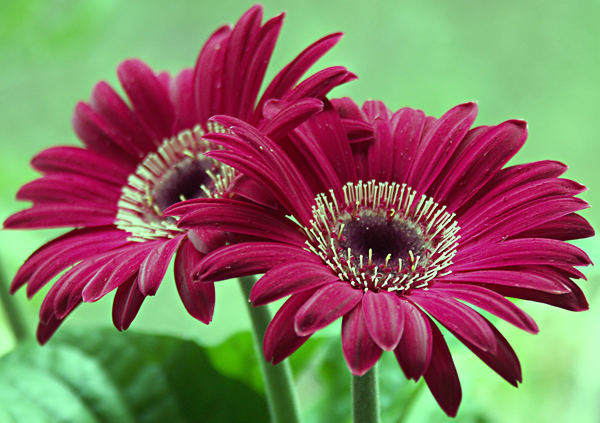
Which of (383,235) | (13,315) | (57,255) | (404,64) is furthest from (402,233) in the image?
(404,64)

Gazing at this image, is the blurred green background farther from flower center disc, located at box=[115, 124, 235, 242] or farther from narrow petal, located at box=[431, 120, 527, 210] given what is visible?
narrow petal, located at box=[431, 120, 527, 210]

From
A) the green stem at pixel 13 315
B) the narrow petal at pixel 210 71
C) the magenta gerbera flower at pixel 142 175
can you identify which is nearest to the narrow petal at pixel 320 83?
the magenta gerbera flower at pixel 142 175

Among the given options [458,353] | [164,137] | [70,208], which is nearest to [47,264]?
[70,208]

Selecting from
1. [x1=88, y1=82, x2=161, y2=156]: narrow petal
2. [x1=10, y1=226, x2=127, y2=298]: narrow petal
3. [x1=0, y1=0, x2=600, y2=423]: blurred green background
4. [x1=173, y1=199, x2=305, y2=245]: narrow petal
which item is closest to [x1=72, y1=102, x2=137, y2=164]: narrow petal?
[x1=88, y1=82, x2=161, y2=156]: narrow petal

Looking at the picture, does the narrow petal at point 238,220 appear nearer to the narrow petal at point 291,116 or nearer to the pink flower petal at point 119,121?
the narrow petal at point 291,116

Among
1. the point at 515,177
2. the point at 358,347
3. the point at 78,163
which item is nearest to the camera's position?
the point at 358,347

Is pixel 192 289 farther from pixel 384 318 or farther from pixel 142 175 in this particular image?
pixel 142 175

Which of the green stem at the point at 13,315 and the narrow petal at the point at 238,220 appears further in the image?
the green stem at the point at 13,315
